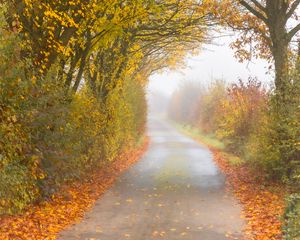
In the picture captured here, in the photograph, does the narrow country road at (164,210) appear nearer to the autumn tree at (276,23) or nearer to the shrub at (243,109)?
the autumn tree at (276,23)

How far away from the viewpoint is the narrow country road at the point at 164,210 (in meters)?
9.06

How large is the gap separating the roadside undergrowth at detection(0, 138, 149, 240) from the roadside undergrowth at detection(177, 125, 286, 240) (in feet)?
12.3

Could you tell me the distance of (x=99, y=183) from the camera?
14.9 meters

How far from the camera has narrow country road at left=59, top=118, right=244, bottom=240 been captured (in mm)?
9062

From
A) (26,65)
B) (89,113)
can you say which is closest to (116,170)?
(89,113)

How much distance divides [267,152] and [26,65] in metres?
8.11

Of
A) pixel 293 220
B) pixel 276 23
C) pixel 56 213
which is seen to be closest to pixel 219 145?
pixel 276 23

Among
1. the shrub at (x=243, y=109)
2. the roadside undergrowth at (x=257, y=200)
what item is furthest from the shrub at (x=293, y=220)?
the shrub at (x=243, y=109)

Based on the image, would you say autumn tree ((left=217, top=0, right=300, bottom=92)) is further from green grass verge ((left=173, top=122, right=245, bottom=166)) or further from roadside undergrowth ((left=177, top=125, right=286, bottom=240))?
green grass verge ((left=173, top=122, right=245, bottom=166))

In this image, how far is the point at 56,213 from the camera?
33.8 feet

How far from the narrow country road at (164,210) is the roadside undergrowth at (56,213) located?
274 millimetres

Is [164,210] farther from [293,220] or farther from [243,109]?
[243,109]

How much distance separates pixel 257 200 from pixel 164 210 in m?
2.72

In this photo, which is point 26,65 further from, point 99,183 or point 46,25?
point 99,183
